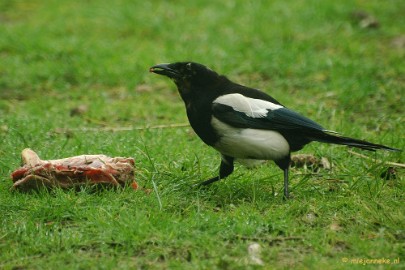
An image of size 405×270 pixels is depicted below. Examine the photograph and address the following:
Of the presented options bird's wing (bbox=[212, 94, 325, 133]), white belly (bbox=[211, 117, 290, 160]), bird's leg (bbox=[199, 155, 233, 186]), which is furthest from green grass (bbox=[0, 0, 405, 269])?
bird's wing (bbox=[212, 94, 325, 133])

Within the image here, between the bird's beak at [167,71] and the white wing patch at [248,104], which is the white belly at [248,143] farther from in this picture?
the bird's beak at [167,71]

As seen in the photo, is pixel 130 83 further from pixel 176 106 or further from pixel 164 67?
pixel 164 67

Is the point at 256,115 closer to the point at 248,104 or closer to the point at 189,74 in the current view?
the point at 248,104

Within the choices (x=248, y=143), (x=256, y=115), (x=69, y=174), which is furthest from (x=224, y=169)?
(x=69, y=174)

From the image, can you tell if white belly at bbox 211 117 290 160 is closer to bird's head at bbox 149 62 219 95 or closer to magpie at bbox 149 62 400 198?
magpie at bbox 149 62 400 198

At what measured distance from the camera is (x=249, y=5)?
892 cm

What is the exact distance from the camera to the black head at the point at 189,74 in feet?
15.0

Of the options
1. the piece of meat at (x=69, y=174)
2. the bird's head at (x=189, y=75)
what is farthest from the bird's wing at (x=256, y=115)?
the piece of meat at (x=69, y=174)

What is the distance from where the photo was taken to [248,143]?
438cm

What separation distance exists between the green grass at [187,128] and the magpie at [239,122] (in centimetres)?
25

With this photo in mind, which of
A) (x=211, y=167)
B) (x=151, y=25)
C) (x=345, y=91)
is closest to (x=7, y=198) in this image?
(x=211, y=167)

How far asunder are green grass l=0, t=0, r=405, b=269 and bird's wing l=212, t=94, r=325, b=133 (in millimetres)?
379

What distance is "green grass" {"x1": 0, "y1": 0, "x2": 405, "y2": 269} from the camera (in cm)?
368

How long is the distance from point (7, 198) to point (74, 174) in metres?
0.40
